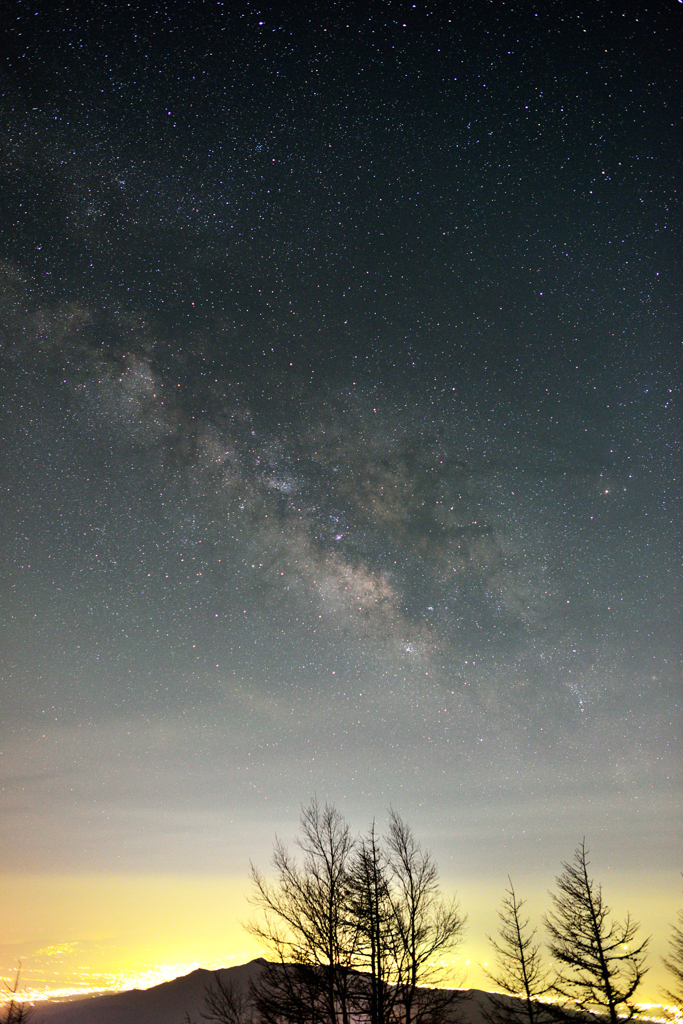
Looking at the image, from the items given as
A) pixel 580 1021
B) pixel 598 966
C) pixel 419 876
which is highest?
pixel 419 876

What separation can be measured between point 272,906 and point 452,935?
5.10 metres

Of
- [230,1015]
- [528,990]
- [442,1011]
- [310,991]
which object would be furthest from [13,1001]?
[528,990]

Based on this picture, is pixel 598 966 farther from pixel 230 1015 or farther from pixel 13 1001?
pixel 13 1001

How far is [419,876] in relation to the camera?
1745cm

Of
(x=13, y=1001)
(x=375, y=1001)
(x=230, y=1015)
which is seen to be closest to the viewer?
(x=230, y=1015)

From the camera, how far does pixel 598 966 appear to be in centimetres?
1811

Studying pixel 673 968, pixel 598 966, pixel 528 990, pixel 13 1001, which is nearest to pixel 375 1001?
pixel 598 966

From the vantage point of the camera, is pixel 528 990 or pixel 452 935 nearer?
pixel 452 935

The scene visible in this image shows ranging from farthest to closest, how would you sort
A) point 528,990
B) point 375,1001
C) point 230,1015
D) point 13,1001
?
point 528,990 → point 13,1001 → point 375,1001 → point 230,1015

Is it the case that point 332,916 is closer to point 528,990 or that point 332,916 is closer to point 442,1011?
point 442,1011

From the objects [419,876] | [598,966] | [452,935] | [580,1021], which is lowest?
[580,1021]

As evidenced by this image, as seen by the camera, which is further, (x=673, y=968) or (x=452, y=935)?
(x=673, y=968)

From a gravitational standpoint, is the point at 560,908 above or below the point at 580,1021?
above

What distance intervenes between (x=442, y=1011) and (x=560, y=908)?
5.71 meters
